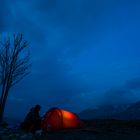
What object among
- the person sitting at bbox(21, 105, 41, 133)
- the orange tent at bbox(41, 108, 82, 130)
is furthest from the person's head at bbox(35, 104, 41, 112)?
the orange tent at bbox(41, 108, 82, 130)

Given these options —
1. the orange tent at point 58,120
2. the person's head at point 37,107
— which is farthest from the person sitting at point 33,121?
the orange tent at point 58,120

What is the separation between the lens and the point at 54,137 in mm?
21828

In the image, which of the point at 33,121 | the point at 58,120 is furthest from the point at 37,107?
the point at 58,120

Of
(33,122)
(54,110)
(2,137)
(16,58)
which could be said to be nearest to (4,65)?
(16,58)

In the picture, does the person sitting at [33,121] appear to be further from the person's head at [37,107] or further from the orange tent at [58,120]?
the orange tent at [58,120]

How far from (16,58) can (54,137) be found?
14.2 metres

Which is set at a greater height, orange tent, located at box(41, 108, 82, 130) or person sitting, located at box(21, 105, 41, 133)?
orange tent, located at box(41, 108, 82, 130)

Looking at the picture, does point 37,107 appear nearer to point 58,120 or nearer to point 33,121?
point 33,121

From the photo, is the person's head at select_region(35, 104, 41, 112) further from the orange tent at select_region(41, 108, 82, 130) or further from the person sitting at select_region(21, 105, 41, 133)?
the orange tent at select_region(41, 108, 82, 130)

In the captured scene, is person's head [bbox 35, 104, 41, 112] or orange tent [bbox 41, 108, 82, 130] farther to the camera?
orange tent [bbox 41, 108, 82, 130]

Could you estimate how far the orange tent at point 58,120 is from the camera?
28048 mm

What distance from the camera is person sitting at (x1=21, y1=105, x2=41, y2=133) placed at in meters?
23.7

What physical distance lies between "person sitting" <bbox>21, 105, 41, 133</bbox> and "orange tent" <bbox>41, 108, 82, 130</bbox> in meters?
3.62

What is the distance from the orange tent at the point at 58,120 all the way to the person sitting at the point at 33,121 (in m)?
3.62
